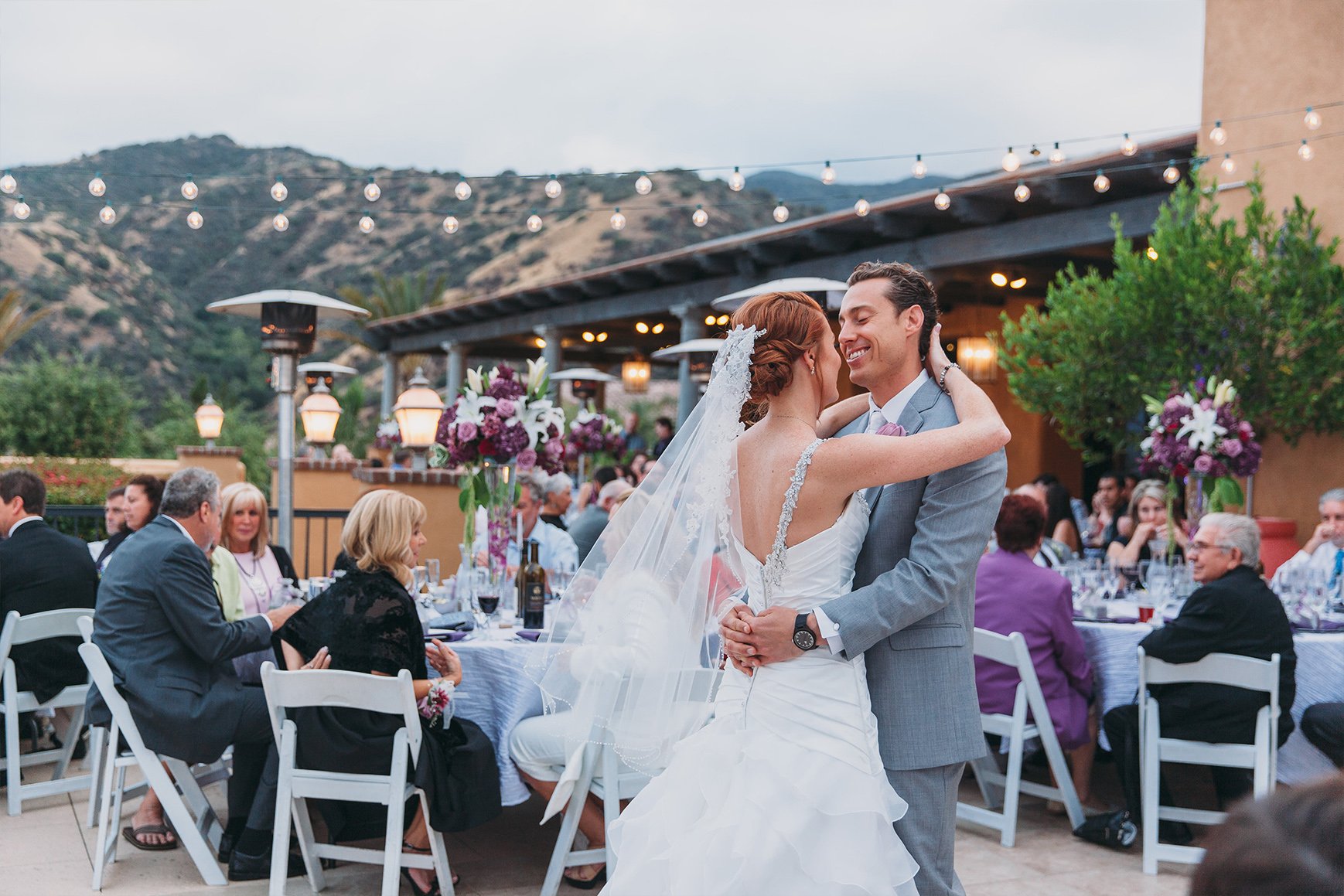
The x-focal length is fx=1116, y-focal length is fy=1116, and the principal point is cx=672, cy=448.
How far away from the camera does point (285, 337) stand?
6.27m

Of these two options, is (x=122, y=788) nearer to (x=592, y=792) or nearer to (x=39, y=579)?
(x=39, y=579)

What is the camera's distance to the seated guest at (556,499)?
22.0 ft

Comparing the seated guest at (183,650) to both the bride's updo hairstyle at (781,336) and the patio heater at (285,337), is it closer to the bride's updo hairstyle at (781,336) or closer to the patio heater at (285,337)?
the patio heater at (285,337)

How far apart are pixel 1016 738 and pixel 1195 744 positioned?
665 mm

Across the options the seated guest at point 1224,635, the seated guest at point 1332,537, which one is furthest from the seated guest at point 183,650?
the seated guest at point 1332,537

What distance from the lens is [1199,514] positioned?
5910 millimetres

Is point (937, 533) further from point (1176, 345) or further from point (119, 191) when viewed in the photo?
point (119, 191)

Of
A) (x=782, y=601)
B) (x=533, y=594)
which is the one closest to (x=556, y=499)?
(x=533, y=594)

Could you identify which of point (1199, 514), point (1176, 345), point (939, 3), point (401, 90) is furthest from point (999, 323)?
point (401, 90)

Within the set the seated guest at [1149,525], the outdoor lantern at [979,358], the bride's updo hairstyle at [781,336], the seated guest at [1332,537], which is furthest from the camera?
the outdoor lantern at [979,358]

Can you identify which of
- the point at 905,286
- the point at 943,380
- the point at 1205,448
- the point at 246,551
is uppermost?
the point at 905,286

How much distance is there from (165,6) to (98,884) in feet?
131

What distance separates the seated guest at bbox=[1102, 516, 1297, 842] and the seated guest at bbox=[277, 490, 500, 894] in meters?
2.55

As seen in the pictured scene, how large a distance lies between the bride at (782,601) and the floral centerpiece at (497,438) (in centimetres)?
248
